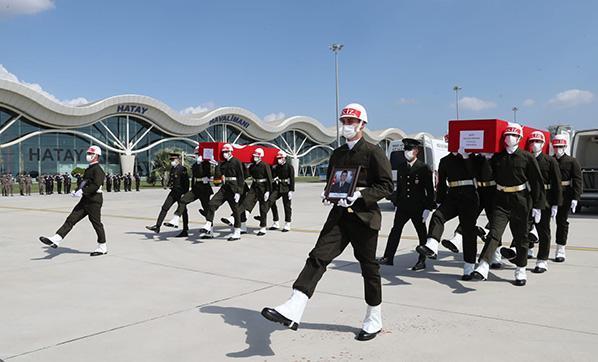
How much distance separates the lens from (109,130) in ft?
184

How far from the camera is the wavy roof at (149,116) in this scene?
4753 cm

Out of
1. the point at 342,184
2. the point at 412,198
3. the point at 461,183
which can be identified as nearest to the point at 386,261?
the point at 412,198

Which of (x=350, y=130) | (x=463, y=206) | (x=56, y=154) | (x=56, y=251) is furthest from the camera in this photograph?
(x=56, y=154)

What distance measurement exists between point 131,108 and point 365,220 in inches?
2249

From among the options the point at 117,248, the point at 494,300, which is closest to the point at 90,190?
the point at 117,248

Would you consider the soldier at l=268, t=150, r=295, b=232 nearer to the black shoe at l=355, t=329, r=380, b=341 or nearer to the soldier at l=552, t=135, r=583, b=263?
the soldier at l=552, t=135, r=583, b=263

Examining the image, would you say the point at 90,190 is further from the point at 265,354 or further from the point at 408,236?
the point at 408,236

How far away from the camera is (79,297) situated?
548 centimetres

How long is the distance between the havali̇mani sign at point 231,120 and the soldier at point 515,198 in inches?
2407

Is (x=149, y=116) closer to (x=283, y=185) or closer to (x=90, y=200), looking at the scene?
(x=283, y=185)

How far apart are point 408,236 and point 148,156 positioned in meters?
54.6

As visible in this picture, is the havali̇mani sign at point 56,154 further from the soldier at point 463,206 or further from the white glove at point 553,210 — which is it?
the white glove at point 553,210

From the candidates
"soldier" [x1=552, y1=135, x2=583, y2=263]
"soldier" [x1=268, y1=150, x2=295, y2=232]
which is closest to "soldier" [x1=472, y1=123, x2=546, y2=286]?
"soldier" [x1=552, y1=135, x2=583, y2=263]

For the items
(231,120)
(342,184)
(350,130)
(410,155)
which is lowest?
(342,184)
